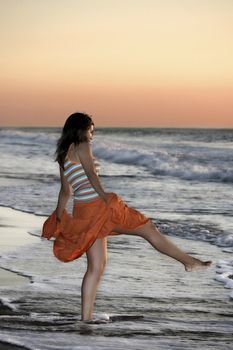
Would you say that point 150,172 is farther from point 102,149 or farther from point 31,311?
point 31,311

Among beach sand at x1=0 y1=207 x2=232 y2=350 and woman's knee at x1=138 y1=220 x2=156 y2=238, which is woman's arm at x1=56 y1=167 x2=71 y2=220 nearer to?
woman's knee at x1=138 y1=220 x2=156 y2=238

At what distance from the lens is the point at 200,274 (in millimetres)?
7902

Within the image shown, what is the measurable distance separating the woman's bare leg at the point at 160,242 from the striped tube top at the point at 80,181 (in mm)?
303

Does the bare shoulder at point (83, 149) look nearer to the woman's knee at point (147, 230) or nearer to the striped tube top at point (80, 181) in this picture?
the striped tube top at point (80, 181)

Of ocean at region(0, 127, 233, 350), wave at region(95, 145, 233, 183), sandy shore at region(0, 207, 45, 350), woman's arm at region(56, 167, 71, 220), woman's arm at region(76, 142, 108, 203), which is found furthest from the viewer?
wave at region(95, 145, 233, 183)

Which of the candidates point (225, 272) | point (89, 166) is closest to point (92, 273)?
point (89, 166)

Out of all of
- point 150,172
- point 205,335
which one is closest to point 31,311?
point 205,335

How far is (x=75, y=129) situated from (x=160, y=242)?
3.41 feet

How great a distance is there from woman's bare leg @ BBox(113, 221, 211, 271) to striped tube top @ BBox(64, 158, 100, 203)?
30cm

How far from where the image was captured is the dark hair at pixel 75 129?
5594mm

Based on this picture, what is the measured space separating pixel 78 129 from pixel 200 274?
9.41ft

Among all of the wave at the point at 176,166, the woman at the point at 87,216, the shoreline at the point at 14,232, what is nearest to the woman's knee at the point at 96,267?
the woman at the point at 87,216

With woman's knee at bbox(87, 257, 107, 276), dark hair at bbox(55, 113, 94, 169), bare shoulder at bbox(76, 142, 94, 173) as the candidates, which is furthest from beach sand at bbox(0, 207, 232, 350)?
dark hair at bbox(55, 113, 94, 169)

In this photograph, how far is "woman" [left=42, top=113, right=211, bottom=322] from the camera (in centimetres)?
560
